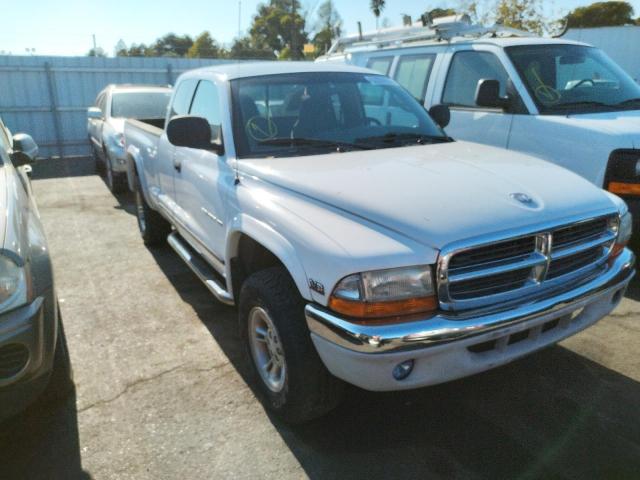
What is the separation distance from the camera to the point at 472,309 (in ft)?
7.57

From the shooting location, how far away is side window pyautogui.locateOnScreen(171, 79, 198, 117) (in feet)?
14.6

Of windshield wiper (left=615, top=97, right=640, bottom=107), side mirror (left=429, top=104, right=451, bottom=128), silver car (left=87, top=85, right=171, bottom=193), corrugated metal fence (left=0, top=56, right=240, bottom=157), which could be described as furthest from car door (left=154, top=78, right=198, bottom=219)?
corrugated metal fence (left=0, top=56, right=240, bottom=157)

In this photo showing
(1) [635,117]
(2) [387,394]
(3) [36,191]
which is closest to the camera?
(2) [387,394]

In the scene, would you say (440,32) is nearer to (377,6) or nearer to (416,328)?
(416,328)

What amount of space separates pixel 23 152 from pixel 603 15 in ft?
153

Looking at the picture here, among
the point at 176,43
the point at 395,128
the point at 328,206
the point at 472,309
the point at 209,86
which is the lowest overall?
the point at 472,309

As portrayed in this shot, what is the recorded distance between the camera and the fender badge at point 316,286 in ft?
7.39

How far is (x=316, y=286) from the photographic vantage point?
2.28 m

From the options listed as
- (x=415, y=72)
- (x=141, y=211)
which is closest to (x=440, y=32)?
(x=415, y=72)

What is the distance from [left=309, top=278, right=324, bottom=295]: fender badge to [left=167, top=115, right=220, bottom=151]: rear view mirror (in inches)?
60.6

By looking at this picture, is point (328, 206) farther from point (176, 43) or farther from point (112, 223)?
point (176, 43)

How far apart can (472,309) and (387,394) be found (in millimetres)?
1056

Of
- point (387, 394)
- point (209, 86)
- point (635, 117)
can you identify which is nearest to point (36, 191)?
point (209, 86)

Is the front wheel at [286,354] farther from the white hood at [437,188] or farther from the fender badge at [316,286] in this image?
the white hood at [437,188]
